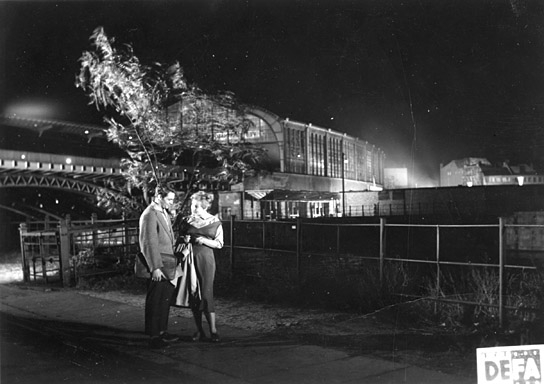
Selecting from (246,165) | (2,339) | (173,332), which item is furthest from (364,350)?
(246,165)

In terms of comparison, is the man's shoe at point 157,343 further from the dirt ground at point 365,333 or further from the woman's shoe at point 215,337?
the dirt ground at point 365,333

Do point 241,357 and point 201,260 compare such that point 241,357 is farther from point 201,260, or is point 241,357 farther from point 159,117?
point 159,117

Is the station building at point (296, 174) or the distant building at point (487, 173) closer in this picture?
the station building at point (296, 174)

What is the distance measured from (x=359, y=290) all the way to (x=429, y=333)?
8.45 feet

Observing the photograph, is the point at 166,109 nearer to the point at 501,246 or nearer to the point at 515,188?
the point at 501,246

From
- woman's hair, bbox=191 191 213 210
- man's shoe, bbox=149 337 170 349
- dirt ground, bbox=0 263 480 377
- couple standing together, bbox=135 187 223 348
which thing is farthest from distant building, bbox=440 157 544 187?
man's shoe, bbox=149 337 170 349

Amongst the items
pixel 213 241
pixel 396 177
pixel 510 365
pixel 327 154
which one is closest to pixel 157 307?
pixel 213 241

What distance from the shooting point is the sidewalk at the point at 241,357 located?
17.6ft

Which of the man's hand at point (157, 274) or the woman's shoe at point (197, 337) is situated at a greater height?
the man's hand at point (157, 274)

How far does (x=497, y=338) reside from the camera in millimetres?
6715

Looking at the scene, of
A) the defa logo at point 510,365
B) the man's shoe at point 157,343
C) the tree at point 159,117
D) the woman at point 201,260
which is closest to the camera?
the defa logo at point 510,365

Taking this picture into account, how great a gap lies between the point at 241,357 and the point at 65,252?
27.1 feet

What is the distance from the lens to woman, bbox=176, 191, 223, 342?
6.98m

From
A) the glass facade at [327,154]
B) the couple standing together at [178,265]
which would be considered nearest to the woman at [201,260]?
the couple standing together at [178,265]
